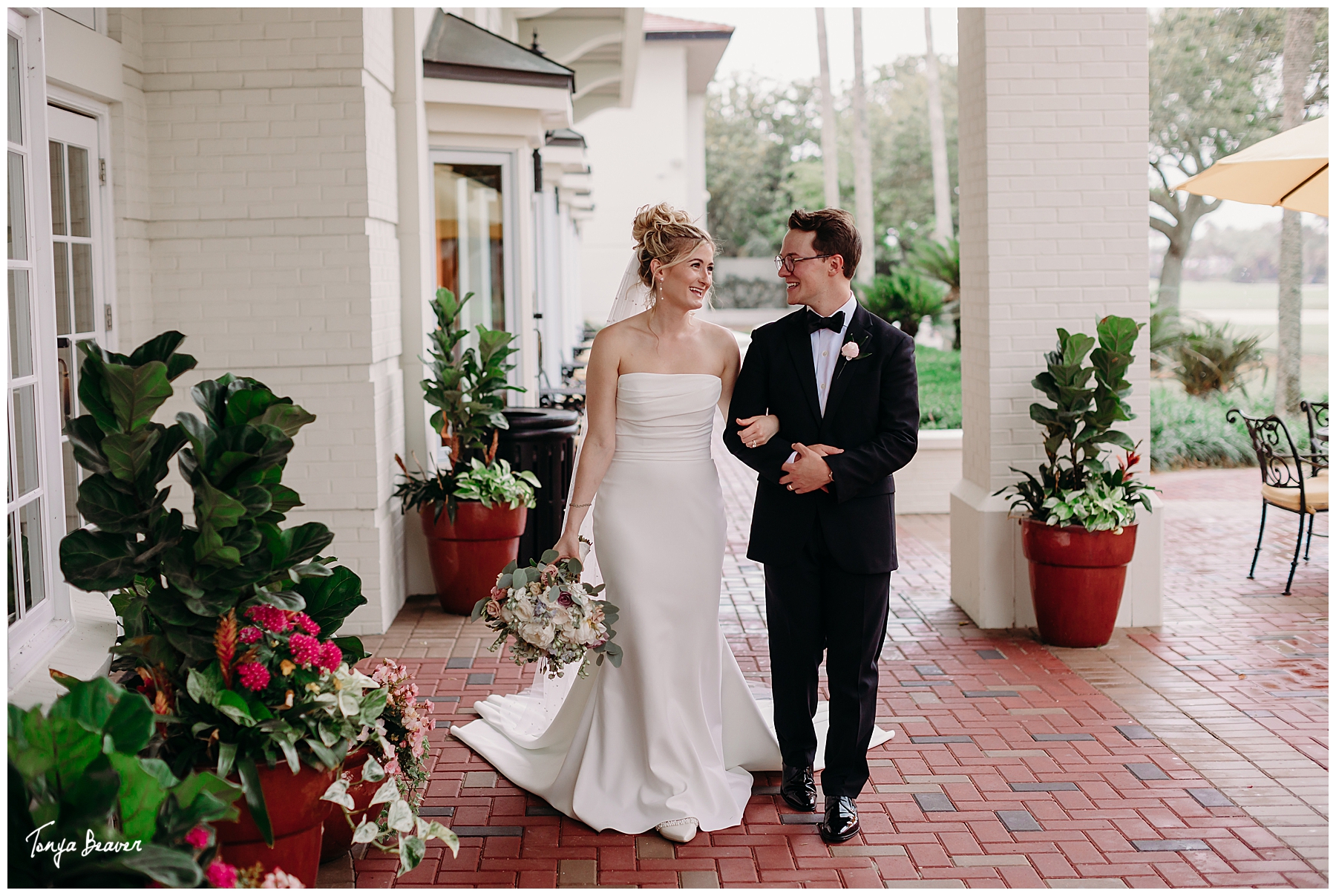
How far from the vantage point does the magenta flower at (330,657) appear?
3.20m

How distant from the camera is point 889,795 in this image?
431cm

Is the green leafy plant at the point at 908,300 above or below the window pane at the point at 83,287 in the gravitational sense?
above

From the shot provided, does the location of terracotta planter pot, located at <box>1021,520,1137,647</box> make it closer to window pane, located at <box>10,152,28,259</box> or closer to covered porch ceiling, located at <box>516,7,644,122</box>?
window pane, located at <box>10,152,28,259</box>

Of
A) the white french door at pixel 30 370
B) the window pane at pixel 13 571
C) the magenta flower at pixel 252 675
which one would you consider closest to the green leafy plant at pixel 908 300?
the white french door at pixel 30 370

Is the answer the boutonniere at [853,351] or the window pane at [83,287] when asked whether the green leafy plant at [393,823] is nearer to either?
the boutonniere at [853,351]

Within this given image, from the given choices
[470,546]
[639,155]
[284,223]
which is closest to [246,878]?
[470,546]

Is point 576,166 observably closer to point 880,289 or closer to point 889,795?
point 880,289

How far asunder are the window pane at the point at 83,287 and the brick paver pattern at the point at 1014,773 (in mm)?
2110

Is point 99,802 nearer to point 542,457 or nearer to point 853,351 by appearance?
point 853,351

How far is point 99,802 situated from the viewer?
7.68ft

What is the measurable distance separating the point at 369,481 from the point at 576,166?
726cm

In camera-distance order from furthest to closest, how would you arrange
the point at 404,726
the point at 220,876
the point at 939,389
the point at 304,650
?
the point at 939,389 → the point at 404,726 → the point at 304,650 → the point at 220,876

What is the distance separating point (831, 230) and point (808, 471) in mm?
799

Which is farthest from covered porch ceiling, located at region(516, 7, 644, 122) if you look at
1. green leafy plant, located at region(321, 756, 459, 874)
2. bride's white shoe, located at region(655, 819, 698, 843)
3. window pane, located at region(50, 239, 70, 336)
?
green leafy plant, located at region(321, 756, 459, 874)
